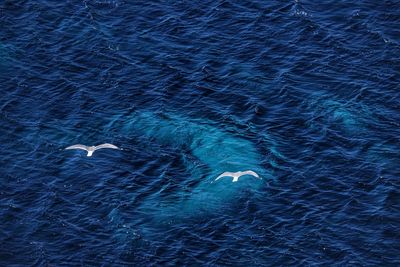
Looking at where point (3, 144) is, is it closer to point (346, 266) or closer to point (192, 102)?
point (192, 102)

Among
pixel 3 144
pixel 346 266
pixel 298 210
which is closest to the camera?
pixel 346 266

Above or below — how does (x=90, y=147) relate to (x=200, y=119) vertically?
below

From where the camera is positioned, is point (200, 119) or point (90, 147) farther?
point (200, 119)

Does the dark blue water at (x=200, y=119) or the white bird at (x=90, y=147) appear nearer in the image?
the dark blue water at (x=200, y=119)

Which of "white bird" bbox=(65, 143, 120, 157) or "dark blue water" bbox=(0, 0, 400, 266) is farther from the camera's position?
"white bird" bbox=(65, 143, 120, 157)

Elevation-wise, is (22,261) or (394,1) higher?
(394,1)

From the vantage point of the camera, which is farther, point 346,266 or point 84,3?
point 84,3

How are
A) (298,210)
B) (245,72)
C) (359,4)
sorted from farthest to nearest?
1. (359,4)
2. (245,72)
3. (298,210)

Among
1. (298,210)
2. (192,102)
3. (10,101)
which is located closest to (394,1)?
(192,102)
